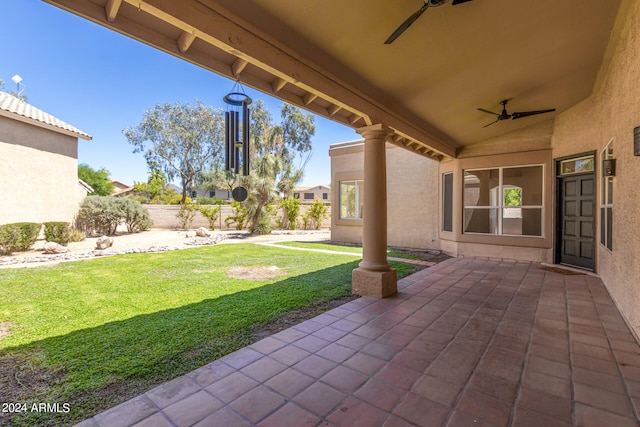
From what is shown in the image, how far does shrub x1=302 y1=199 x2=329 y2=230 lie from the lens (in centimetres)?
1716

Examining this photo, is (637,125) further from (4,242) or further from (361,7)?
(4,242)

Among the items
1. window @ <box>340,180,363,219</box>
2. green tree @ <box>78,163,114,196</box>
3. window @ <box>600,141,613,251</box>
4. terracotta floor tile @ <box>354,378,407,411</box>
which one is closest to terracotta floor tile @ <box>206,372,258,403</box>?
terracotta floor tile @ <box>354,378,407,411</box>

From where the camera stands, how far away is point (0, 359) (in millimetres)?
2611

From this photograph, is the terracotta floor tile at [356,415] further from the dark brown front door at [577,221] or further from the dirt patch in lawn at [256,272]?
the dark brown front door at [577,221]

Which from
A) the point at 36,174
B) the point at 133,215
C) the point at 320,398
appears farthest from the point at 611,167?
the point at 133,215

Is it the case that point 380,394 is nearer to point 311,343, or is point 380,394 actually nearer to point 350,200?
point 311,343

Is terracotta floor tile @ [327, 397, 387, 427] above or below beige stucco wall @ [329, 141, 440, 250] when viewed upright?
below

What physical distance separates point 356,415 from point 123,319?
124 inches

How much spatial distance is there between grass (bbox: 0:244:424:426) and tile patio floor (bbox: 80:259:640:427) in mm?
318

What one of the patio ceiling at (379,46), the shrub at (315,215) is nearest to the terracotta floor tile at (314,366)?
the patio ceiling at (379,46)

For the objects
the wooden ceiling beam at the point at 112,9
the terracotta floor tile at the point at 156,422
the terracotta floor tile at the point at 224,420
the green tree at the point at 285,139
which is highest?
the green tree at the point at 285,139

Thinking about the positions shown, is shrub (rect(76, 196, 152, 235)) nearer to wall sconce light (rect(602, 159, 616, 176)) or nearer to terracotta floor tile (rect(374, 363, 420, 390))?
terracotta floor tile (rect(374, 363, 420, 390))

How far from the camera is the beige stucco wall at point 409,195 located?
9.02 meters

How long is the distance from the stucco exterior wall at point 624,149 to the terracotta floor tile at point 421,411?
2690mm
